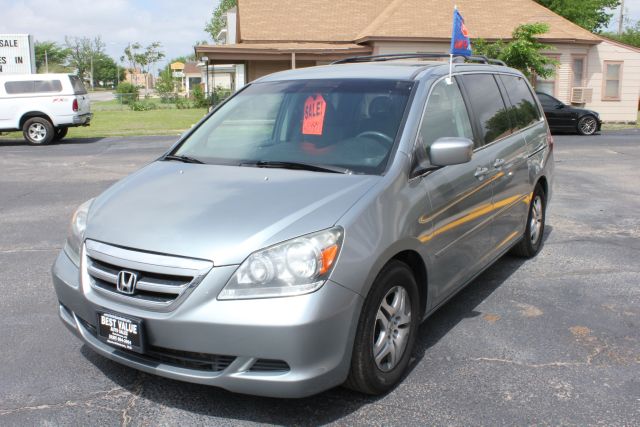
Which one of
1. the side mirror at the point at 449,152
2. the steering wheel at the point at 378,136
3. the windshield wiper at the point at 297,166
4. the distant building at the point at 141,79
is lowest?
the windshield wiper at the point at 297,166

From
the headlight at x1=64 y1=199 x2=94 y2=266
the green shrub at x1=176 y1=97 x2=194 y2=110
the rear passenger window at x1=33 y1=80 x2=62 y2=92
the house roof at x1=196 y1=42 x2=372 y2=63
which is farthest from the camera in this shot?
the green shrub at x1=176 y1=97 x2=194 y2=110

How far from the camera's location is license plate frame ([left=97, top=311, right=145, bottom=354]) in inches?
117

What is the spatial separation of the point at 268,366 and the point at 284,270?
1.47 feet

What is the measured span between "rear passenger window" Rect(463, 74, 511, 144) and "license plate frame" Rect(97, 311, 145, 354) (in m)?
2.85

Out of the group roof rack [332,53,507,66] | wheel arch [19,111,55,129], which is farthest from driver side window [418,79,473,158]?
wheel arch [19,111,55,129]

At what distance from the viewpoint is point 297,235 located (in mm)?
2957

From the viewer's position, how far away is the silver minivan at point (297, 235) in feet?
9.40

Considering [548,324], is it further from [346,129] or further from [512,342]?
[346,129]

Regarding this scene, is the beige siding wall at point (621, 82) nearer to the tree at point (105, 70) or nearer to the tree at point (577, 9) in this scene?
the tree at point (577, 9)

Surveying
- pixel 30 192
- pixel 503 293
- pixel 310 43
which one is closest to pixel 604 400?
pixel 503 293

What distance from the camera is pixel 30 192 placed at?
9.81 m

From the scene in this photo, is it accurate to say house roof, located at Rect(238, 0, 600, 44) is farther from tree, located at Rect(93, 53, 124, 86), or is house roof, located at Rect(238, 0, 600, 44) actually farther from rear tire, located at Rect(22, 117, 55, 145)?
tree, located at Rect(93, 53, 124, 86)

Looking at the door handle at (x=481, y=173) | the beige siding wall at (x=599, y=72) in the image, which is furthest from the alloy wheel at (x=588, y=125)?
the door handle at (x=481, y=173)

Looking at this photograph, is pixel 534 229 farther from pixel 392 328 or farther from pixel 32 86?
pixel 32 86
